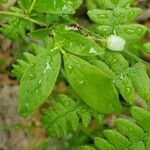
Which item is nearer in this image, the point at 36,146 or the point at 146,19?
the point at 36,146

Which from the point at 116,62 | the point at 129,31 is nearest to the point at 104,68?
the point at 116,62

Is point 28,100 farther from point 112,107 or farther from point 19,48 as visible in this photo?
point 19,48

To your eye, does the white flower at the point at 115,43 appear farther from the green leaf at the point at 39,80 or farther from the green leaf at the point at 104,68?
the green leaf at the point at 39,80

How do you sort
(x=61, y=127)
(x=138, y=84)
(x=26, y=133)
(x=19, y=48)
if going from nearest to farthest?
(x=138, y=84)
(x=61, y=127)
(x=19, y=48)
(x=26, y=133)

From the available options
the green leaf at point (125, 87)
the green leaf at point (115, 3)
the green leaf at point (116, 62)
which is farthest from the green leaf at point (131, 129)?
the green leaf at point (115, 3)

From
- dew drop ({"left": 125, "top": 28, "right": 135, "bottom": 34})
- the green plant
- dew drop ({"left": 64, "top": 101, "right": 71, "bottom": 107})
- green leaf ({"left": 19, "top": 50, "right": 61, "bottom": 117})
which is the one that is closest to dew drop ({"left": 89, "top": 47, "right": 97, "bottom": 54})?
the green plant

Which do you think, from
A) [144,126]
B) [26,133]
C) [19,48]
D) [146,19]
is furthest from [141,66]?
[146,19]
